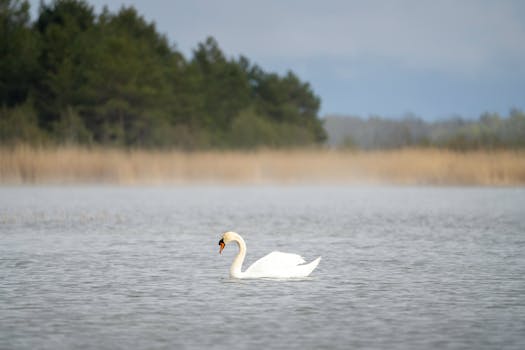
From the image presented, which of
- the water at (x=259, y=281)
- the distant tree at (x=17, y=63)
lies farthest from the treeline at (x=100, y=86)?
the water at (x=259, y=281)

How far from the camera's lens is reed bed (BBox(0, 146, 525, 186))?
32344 mm

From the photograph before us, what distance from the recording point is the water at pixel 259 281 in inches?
287

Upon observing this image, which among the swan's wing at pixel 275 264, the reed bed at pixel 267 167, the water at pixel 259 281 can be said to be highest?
the reed bed at pixel 267 167

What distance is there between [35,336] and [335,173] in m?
29.3

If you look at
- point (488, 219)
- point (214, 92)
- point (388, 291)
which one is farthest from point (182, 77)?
point (388, 291)

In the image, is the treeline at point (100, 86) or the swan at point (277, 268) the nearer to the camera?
the swan at point (277, 268)

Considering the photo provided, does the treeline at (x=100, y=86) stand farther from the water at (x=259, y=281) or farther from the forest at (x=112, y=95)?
the water at (x=259, y=281)

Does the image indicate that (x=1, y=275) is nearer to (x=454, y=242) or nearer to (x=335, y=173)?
(x=454, y=242)

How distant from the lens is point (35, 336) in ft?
23.4

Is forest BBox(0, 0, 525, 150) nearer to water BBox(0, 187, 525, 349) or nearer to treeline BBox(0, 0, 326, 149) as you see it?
treeline BBox(0, 0, 326, 149)

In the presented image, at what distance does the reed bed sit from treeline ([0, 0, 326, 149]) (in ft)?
27.4

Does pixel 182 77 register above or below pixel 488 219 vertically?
above

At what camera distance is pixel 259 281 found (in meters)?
10.4

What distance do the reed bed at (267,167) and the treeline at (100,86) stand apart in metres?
8.34
